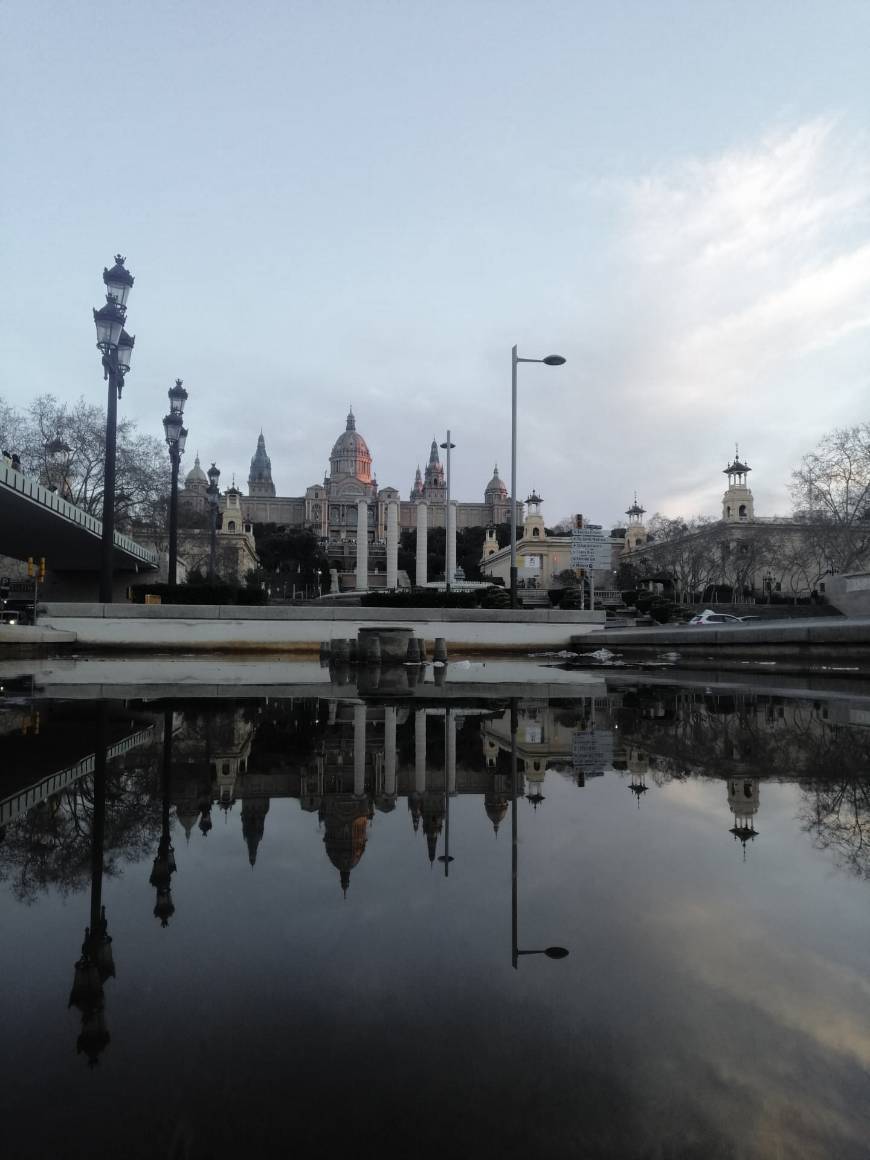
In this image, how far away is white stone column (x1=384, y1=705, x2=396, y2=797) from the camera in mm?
4770

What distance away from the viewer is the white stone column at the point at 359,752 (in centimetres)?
478

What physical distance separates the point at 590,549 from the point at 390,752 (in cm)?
1897

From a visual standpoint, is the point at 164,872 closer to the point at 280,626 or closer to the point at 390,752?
the point at 390,752

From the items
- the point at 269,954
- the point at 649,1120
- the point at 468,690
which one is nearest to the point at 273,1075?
the point at 269,954

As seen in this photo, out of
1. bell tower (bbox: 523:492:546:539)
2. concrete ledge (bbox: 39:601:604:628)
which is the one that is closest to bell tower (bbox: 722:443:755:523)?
bell tower (bbox: 523:492:546:539)

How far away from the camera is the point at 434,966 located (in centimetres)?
221

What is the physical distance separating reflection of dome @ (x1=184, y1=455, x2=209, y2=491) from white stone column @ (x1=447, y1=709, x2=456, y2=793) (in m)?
105

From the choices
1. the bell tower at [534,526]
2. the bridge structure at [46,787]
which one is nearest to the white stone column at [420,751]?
the bridge structure at [46,787]

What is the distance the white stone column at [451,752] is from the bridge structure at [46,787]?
2379mm

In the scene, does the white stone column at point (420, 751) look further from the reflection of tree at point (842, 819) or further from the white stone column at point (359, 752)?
the reflection of tree at point (842, 819)

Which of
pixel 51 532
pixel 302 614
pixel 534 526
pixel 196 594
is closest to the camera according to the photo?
pixel 302 614

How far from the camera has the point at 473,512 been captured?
14950cm

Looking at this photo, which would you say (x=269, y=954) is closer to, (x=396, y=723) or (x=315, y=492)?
(x=396, y=723)

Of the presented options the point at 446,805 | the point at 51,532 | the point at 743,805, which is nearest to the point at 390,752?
the point at 446,805
